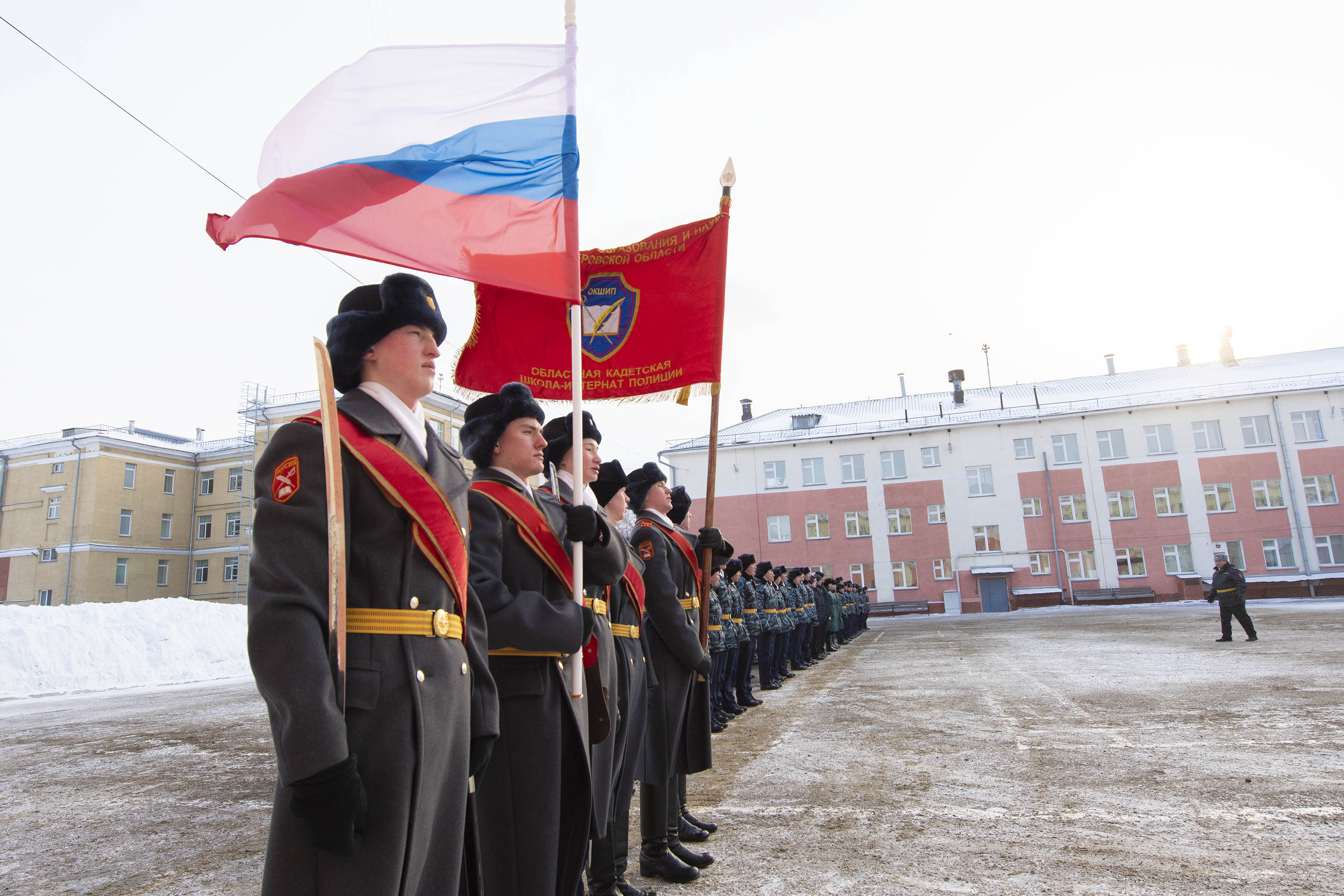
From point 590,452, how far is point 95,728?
9417mm

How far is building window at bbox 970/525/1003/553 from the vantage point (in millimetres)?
40750

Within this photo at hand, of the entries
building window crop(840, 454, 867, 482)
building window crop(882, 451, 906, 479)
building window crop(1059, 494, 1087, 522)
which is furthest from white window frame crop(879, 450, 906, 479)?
building window crop(1059, 494, 1087, 522)

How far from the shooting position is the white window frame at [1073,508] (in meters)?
39.9

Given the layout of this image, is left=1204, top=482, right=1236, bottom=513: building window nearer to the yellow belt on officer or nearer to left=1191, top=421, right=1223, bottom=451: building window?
left=1191, top=421, right=1223, bottom=451: building window

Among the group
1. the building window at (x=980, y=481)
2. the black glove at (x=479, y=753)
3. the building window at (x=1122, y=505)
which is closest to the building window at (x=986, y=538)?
the building window at (x=980, y=481)

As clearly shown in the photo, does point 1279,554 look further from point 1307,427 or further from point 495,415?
point 495,415

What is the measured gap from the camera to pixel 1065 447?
40781 millimetres

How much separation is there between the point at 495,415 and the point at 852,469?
41680 mm

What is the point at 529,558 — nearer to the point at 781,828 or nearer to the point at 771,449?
the point at 781,828

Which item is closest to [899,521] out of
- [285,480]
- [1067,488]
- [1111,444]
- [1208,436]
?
[1067,488]

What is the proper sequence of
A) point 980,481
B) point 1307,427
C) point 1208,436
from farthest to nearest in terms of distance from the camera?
point 980,481 → point 1208,436 → point 1307,427

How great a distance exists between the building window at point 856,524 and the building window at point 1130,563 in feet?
38.4

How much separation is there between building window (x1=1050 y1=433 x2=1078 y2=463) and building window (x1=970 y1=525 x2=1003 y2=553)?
4.66 meters

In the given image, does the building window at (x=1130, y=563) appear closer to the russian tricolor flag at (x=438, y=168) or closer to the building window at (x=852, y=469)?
the building window at (x=852, y=469)
